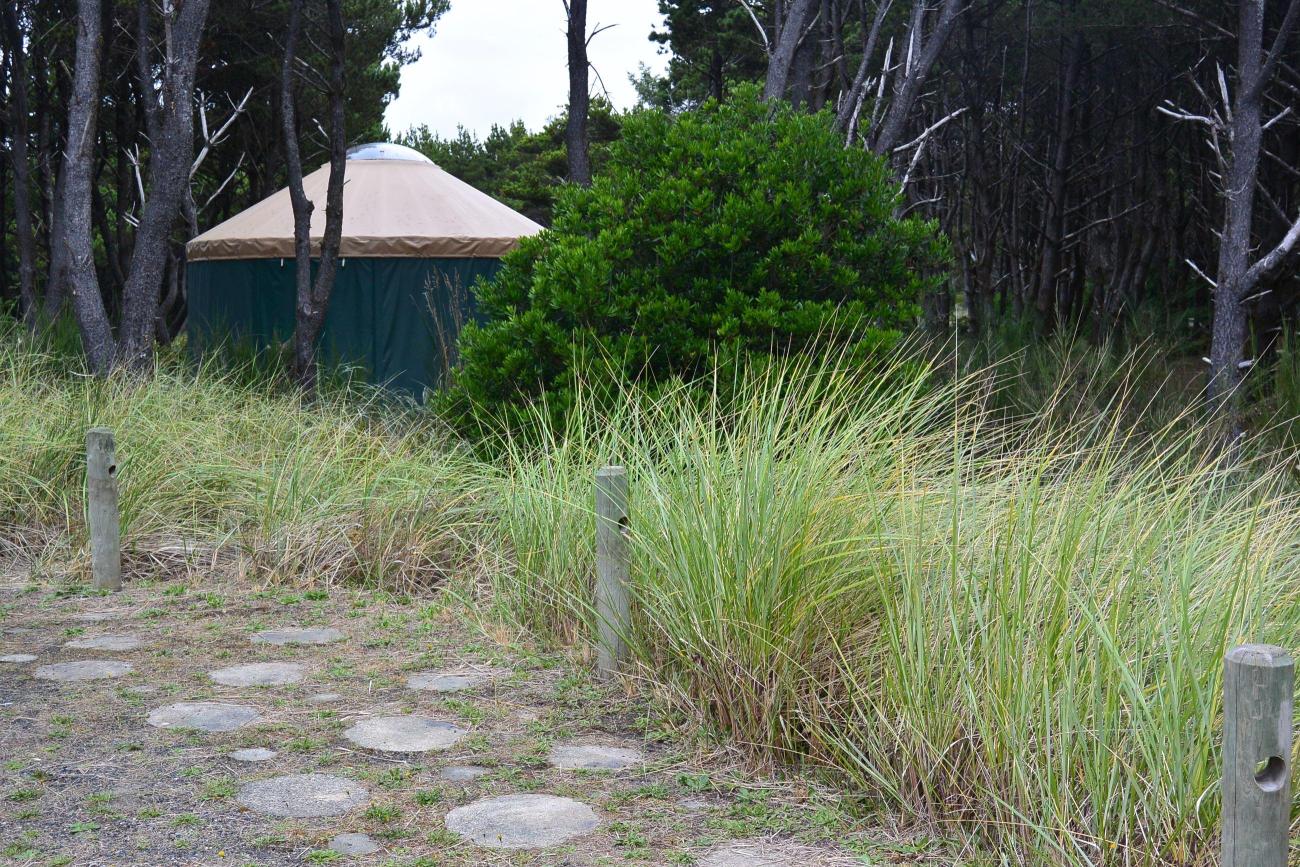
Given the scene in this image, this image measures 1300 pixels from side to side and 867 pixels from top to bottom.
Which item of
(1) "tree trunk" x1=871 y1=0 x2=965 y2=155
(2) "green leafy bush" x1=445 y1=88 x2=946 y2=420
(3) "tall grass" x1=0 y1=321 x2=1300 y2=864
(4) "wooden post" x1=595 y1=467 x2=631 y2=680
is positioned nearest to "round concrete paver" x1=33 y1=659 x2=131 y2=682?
(3) "tall grass" x1=0 y1=321 x2=1300 y2=864

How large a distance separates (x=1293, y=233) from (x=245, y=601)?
5.33 meters

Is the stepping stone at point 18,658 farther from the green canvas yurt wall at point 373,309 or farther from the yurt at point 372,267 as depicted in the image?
the green canvas yurt wall at point 373,309

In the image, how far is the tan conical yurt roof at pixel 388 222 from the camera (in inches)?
460

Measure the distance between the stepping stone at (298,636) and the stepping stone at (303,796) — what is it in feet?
4.44

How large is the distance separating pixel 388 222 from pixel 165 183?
142 inches

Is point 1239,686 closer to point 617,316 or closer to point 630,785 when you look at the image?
point 630,785

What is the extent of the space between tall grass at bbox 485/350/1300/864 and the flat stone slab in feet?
1.10

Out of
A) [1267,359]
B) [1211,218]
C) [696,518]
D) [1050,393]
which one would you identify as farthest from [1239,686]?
[1211,218]

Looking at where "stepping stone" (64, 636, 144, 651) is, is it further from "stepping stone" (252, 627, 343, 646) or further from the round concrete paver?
"stepping stone" (252, 627, 343, 646)

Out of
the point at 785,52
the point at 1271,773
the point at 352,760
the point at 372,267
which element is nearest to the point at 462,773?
the point at 352,760

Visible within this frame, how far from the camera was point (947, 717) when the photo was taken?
2.52 metres

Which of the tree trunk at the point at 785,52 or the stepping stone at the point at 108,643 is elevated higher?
the tree trunk at the point at 785,52

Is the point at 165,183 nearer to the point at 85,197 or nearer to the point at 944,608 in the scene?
the point at 85,197

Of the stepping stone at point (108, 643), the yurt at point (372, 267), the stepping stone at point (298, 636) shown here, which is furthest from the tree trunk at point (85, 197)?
the stepping stone at point (298, 636)
